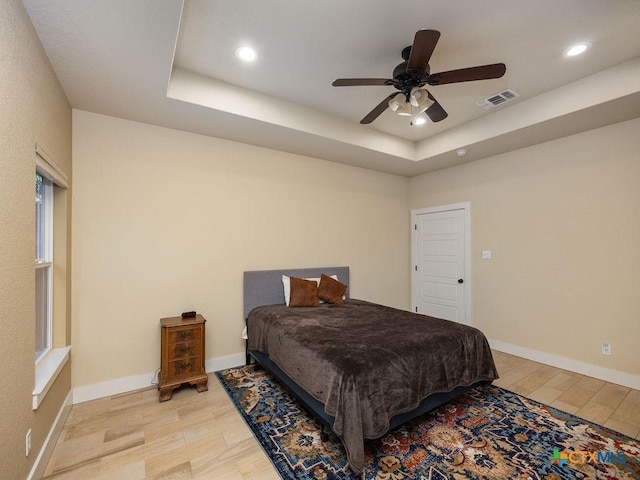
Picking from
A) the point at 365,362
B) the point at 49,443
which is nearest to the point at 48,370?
the point at 49,443

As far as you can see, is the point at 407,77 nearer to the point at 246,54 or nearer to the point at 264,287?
the point at 246,54

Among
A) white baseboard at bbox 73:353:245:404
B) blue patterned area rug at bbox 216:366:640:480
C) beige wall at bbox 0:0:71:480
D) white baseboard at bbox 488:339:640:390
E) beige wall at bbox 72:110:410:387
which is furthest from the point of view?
white baseboard at bbox 488:339:640:390

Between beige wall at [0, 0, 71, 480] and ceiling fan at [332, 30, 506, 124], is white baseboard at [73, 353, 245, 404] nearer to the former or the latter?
beige wall at [0, 0, 71, 480]

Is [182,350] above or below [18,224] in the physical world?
below

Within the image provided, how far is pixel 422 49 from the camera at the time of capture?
188 cm

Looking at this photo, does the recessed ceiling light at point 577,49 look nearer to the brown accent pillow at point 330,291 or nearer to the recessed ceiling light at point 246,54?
the recessed ceiling light at point 246,54

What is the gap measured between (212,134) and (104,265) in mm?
1787

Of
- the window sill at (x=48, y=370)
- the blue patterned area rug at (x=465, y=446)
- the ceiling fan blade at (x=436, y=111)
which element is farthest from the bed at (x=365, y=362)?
the ceiling fan blade at (x=436, y=111)

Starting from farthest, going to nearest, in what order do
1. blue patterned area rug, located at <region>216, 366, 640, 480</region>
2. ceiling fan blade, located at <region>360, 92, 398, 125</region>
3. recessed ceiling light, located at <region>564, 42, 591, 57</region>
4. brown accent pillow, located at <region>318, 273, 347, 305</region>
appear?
brown accent pillow, located at <region>318, 273, 347, 305</region> → ceiling fan blade, located at <region>360, 92, 398, 125</region> → recessed ceiling light, located at <region>564, 42, 591, 57</region> → blue patterned area rug, located at <region>216, 366, 640, 480</region>

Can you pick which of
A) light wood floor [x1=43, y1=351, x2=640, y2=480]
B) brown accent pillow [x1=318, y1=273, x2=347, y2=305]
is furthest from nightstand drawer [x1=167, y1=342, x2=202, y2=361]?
brown accent pillow [x1=318, y1=273, x2=347, y2=305]

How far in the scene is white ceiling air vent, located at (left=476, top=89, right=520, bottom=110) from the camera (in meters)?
2.96

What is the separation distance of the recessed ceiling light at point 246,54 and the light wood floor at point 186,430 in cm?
303

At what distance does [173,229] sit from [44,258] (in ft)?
3.46

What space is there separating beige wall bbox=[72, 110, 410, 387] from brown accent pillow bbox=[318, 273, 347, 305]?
46cm
